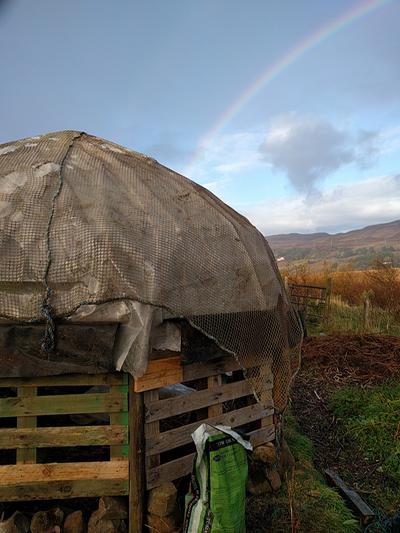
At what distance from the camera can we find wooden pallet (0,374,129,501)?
344cm

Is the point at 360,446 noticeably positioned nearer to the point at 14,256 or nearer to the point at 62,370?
the point at 62,370

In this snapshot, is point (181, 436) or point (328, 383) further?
point (328, 383)

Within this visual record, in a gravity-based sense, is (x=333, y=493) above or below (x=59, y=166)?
below

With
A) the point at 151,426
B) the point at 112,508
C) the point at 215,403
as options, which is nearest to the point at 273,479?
the point at 215,403

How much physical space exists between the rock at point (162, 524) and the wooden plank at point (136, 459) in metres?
0.11

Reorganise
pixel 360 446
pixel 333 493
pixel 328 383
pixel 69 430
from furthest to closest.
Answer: pixel 328 383 → pixel 360 446 → pixel 333 493 → pixel 69 430

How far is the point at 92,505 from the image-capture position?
379 cm

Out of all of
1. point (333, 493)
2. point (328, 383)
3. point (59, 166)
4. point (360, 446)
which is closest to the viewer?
point (59, 166)

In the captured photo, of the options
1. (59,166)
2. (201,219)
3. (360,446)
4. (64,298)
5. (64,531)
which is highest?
(59,166)

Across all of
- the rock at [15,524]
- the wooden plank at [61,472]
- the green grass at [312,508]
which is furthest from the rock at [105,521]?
the green grass at [312,508]

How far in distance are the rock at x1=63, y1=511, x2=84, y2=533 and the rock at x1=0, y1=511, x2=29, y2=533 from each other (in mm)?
320

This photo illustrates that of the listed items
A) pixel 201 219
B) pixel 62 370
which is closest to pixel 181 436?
pixel 62 370

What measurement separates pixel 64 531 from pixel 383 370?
22.9 feet

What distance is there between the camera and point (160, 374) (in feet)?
12.1
